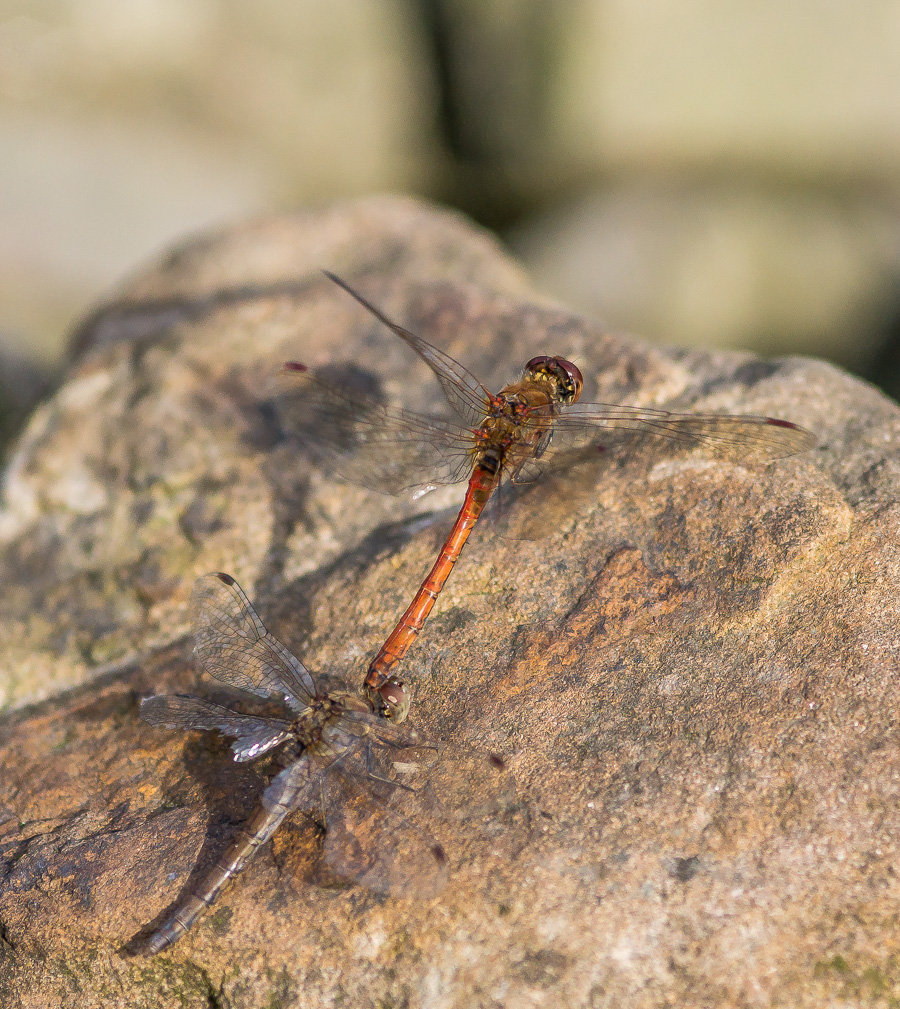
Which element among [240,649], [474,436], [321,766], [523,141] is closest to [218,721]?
[240,649]

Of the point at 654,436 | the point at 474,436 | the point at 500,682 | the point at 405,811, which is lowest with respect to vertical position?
the point at 405,811

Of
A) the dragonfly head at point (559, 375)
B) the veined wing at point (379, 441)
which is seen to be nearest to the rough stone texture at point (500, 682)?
the veined wing at point (379, 441)

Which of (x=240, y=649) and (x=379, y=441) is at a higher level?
(x=379, y=441)

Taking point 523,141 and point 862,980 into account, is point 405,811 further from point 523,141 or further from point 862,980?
point 523,141

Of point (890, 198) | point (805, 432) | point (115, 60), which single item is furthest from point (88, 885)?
point (115, 60)

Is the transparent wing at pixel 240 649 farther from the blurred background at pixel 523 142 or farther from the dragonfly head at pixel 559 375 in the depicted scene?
the blurred background at pixel 523 142

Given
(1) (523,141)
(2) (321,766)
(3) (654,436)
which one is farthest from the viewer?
(1) (523,141)

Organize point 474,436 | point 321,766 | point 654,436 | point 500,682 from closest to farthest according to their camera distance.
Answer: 1. point 321,766
2. point 500,682
3. point 654,436
4. point 474,436
